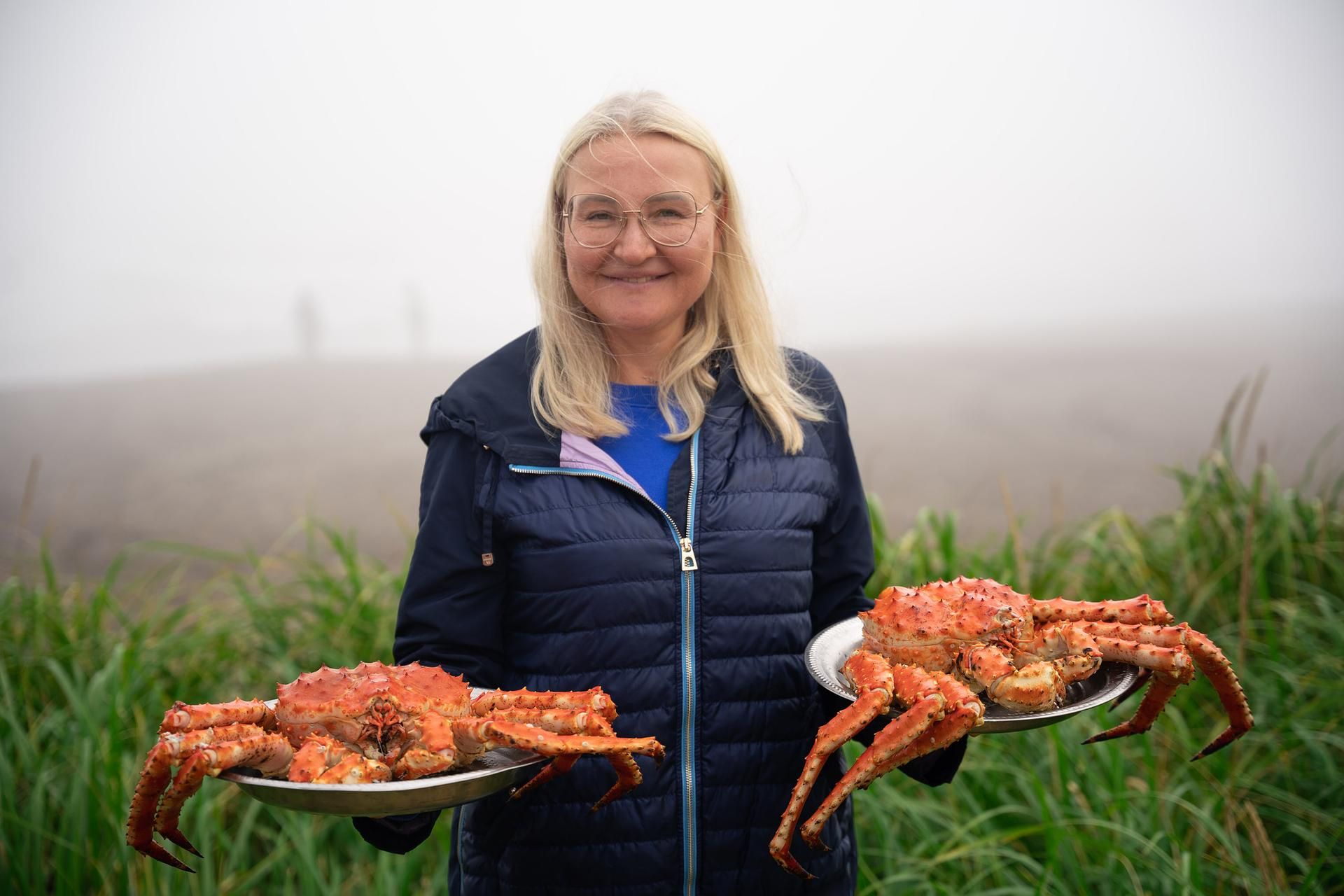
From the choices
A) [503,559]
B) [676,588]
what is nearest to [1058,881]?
[676,588]

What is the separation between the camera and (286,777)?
130 centimetres

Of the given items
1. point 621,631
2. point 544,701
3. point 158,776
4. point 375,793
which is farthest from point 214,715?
point 621,631

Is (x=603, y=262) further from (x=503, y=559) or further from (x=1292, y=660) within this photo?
(x=1292, y=660)

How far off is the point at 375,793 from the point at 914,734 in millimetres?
735

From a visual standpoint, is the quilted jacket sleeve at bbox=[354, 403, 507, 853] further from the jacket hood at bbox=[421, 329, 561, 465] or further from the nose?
the nose

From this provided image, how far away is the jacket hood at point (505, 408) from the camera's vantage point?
1.55 metres

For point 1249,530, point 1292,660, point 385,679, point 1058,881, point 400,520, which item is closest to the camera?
point 385,679

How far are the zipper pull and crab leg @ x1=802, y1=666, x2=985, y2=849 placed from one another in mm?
396

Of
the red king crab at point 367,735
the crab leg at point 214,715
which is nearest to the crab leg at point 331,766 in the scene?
the red king crab at point 367,735

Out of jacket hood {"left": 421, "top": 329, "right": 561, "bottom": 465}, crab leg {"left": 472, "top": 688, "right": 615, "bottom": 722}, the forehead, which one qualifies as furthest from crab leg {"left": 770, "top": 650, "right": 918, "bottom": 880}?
the forehead

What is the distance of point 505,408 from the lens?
5.26 feet

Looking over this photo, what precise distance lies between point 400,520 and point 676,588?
2.43 m

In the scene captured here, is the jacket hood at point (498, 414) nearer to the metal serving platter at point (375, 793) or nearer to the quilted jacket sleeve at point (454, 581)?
the quilted jacket sleeve at point (454, 581)

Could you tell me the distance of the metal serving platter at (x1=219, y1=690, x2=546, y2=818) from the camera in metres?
1.14
